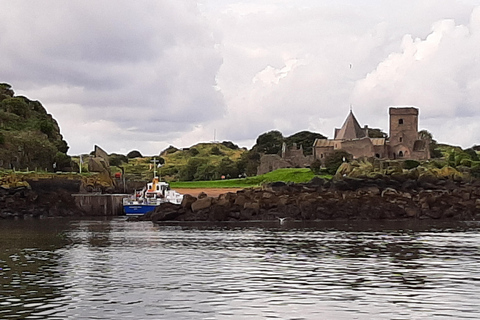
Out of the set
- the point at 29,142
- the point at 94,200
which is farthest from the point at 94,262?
the point at 29,142

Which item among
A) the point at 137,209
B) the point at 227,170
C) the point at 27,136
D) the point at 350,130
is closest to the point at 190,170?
the point at 227,170

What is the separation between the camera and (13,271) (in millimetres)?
28969

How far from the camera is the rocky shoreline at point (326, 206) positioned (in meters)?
67.2

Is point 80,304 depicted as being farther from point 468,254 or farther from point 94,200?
point 94,200

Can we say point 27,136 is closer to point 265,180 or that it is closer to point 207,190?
point 207,190

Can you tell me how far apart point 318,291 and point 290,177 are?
94.3m

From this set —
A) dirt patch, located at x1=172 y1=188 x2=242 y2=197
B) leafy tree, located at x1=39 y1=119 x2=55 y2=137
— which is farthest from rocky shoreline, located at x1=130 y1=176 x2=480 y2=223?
leafy tree, located at x1=39 y1=119 x2=55 y2=137

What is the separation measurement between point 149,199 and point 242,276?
53.9 m

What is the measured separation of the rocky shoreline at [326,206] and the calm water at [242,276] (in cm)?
1804

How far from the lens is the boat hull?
79.4 metres

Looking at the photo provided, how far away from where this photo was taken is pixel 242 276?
1097 inches

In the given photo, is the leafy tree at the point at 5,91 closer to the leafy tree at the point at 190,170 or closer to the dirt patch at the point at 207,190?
the leafy tree at the point at 190,170

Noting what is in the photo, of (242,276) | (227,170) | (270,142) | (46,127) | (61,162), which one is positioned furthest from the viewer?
(270,142)

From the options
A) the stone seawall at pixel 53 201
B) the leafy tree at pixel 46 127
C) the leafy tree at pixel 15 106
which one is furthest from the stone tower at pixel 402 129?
the stone seawall at pixel 53 201
